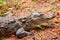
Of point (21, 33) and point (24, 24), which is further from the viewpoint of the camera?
point (24, 24)

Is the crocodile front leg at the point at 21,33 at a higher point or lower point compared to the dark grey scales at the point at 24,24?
lower

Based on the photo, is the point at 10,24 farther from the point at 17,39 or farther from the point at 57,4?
the point at 57,4

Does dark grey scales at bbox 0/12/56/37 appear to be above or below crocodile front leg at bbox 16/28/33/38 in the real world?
above

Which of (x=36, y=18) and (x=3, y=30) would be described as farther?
(x=36, y=18)

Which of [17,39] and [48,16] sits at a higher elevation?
[48,16]

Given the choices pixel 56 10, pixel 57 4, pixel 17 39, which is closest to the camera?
pixel 17 39

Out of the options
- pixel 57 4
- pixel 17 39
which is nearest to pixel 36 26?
pixel 17 39

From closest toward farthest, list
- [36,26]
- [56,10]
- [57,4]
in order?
[36,26] < [56,10] < [57,4]
